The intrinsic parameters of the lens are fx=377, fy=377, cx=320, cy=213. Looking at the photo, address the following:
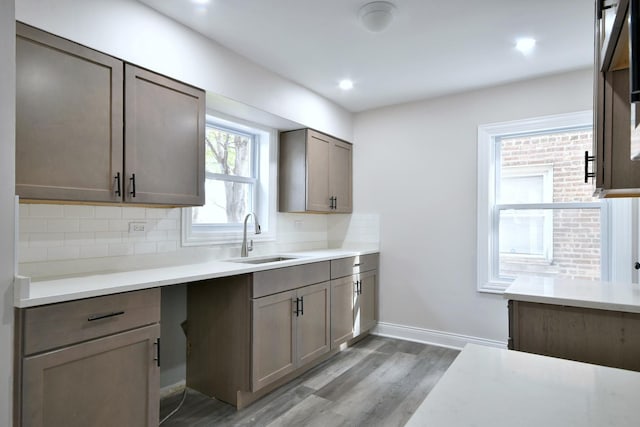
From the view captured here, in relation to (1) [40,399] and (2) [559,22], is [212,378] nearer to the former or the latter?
(1) [40,399]

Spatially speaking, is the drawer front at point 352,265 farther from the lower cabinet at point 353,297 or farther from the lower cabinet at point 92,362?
the lower cabinet at point 92,362

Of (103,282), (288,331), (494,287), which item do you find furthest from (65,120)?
(494,287)

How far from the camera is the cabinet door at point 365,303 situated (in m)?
3.70

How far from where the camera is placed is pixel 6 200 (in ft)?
4.80

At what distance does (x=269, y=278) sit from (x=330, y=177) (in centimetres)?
162

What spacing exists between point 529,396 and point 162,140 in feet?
7.19

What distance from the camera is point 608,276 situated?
3027 millimetres

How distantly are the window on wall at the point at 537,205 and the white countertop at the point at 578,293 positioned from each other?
107 cm

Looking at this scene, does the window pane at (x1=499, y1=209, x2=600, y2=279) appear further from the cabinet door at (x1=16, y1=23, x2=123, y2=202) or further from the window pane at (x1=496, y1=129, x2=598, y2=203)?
the cabinet door at (x1=16, y1=23, x2=123, y2=202)

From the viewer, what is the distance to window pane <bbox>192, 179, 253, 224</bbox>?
308cm

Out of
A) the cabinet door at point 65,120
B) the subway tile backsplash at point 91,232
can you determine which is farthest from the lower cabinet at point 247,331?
the cabinet door at point 65,120

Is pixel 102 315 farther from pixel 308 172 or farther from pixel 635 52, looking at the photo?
pixel 308 172

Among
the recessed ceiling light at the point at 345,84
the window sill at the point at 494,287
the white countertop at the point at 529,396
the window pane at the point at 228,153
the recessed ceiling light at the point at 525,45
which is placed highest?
the recessed ceiling light at the point at 525,45

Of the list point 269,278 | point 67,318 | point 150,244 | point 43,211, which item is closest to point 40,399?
point 67,318
